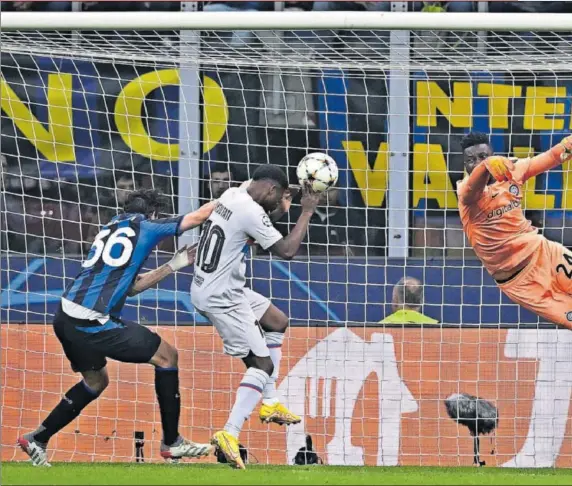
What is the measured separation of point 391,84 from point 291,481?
4.65 meters

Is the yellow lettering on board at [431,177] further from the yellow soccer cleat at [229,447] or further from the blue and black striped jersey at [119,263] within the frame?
the yellow soccer cleat at [229,447]

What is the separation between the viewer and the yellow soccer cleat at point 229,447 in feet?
29.6

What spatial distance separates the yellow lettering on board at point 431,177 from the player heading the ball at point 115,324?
2.83 m

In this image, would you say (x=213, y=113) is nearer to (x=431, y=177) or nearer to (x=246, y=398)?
(x=431, y=177)

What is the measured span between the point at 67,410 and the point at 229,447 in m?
1.18

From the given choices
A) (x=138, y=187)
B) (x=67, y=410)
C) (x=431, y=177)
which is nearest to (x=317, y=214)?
(x=431, y=177)

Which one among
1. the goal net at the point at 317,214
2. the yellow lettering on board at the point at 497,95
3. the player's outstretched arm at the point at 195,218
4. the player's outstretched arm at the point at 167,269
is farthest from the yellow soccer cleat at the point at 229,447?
the yellow lettering on board at the point at 497,95

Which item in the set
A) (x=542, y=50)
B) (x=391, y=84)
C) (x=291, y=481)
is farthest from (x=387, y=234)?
(x=291, y=481)

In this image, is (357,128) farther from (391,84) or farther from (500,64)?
(500,64)

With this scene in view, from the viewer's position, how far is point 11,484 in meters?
7.81

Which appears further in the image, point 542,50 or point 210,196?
point 210,196

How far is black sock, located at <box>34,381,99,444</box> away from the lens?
9531 mm

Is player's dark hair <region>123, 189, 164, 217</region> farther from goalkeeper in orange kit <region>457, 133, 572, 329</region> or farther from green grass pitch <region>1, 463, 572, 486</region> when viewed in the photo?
goalkeeper in orange kit <region>457, 133, 572, 329</region>

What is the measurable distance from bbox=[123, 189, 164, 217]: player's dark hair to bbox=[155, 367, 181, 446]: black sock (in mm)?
1037
